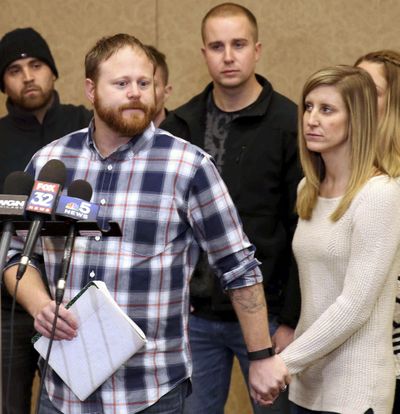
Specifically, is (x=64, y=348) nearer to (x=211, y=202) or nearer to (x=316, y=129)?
(x=211, y=202)

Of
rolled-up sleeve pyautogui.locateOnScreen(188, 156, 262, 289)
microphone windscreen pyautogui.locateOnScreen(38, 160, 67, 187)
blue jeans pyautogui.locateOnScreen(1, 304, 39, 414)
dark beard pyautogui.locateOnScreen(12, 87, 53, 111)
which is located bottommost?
blue jeans pyautogui.locateOnScreen(1, 304, 39, 414)

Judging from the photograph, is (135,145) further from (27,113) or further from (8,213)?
(27,113)

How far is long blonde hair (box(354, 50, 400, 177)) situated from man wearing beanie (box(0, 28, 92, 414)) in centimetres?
125

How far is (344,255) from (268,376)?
1.29 ft

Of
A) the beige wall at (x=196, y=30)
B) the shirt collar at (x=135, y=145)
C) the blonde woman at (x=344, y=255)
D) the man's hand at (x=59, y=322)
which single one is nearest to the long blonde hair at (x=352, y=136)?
the blonde woman at (x=344, y=255)

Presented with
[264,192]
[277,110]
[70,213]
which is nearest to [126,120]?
[70,213]

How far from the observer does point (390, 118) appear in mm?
2771

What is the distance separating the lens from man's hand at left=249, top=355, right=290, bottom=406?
244 cm

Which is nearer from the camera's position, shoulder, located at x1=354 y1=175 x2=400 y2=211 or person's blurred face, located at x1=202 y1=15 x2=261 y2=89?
shoulder, located at x1=354 y1=175 x2=400 y2=211

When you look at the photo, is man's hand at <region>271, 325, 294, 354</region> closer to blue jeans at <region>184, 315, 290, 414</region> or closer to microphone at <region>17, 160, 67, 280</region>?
blue jeans at <region>184, 315, 290, 414</region>

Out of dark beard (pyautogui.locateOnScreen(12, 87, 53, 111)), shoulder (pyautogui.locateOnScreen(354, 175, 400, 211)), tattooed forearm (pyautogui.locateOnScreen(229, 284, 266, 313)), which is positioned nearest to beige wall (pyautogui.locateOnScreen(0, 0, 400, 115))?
dark beard (pyautogui.locateOnScreen(12, 87, 53, 111))

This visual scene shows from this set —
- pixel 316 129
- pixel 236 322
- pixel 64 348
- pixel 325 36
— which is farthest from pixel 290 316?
pixel 325 36

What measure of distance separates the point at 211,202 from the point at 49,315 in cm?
51

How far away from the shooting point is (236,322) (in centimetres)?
303
